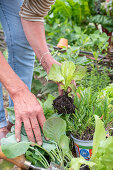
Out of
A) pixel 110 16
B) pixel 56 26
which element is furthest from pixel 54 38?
pixel 110 16

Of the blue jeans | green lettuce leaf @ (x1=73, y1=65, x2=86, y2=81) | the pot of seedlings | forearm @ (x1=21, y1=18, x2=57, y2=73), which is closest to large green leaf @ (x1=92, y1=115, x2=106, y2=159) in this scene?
the pot of seedlings

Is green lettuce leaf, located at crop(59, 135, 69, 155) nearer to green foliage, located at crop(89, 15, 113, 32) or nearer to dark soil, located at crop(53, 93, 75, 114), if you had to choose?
dark soil, located at crop(53, 93, 75, 114)

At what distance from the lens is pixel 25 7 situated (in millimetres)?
1357

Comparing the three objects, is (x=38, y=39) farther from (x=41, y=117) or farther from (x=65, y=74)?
(x=41, y=117)

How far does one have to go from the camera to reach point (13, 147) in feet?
2.97

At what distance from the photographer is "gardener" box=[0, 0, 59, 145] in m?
0.97

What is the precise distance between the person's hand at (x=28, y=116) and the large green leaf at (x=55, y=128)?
0.04 meters

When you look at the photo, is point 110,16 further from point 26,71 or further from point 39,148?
point 39,148

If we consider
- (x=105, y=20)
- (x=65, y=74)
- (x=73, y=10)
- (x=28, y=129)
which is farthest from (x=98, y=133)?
(x=73, y=10)

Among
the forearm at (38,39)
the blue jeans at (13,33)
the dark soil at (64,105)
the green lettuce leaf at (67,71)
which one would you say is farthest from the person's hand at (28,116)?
the blue jeans at (13,33)

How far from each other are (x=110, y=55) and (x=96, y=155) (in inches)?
48.6

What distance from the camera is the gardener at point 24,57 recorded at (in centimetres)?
97

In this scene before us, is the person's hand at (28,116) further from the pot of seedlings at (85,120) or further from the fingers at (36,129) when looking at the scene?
the pot of seedlings at (85,120)

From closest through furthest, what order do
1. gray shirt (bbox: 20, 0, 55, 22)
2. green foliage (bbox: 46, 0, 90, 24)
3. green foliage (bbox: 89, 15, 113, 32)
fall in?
gray shirt (bbox: 20, 0, 55, 22)
green foliage (bbox: 89, 15, 113, 32)
green foliage (bbox: 46, 0, 90, 24)
